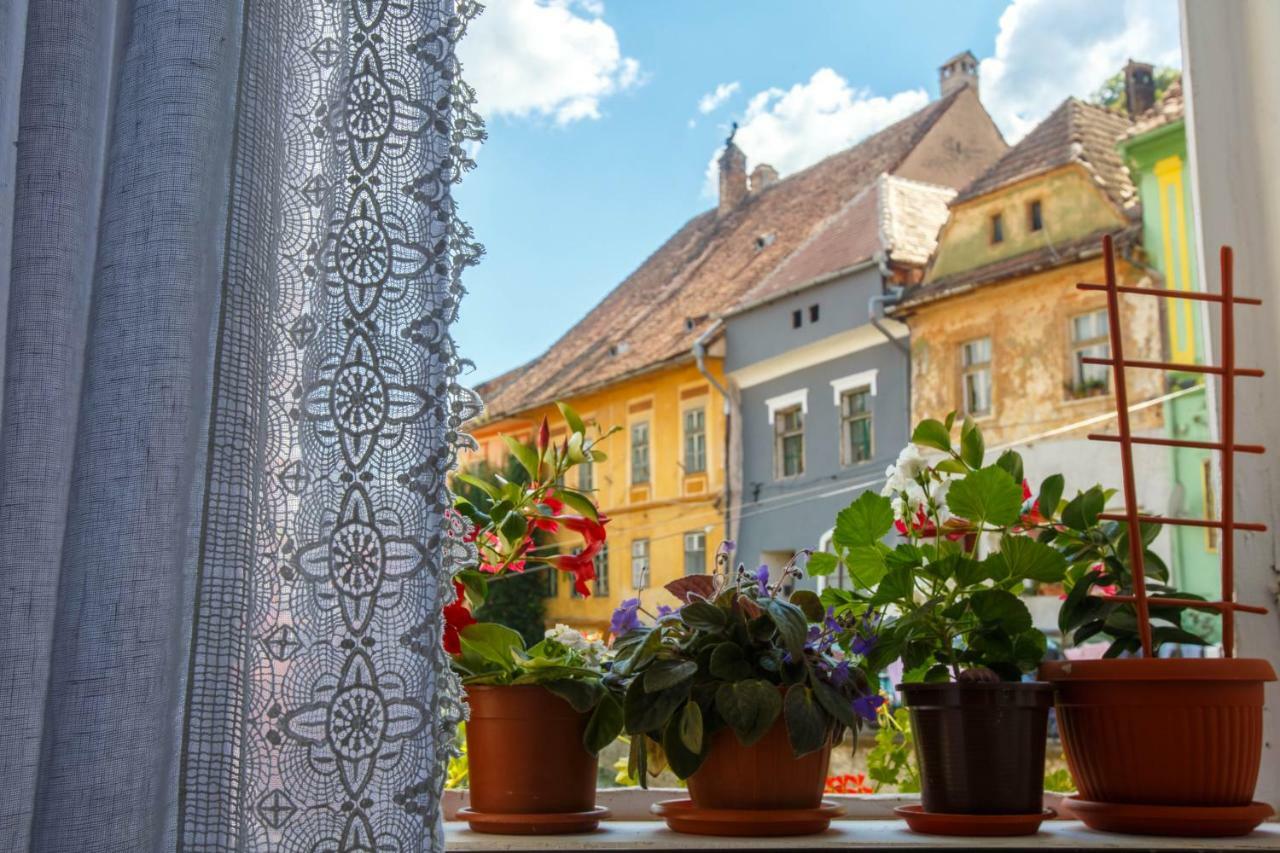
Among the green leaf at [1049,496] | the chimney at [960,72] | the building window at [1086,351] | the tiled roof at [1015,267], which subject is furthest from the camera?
the chimney at [960,72]

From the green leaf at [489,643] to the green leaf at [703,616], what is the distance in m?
0.12

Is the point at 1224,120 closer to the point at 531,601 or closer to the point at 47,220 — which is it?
the point at 47,220

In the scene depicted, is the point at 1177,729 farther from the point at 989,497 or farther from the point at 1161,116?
the point at 1161,116

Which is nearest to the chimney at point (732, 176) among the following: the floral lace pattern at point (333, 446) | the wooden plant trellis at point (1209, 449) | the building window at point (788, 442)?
the building window at point (788, 442)

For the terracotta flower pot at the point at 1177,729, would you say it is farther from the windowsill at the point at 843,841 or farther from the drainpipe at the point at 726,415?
the drainpipe at the point at 726,415

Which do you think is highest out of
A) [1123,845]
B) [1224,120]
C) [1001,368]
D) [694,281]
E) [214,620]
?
[694,281]

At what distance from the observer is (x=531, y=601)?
910 cm

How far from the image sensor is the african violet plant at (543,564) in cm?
83

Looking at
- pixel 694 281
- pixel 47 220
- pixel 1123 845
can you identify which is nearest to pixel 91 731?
pixel 47 220

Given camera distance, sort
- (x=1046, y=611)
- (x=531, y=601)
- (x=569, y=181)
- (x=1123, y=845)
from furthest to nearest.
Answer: (x=569, y=181)
(x=531, y=601)
(x=1046, y=611)
(x=1123, y=845)

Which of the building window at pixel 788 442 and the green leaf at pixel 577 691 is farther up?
the building window at pixel 788 442

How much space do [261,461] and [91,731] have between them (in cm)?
14

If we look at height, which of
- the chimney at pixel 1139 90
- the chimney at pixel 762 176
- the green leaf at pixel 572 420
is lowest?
the green leaf at pixel 572 420

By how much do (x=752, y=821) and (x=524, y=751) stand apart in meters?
0.15
